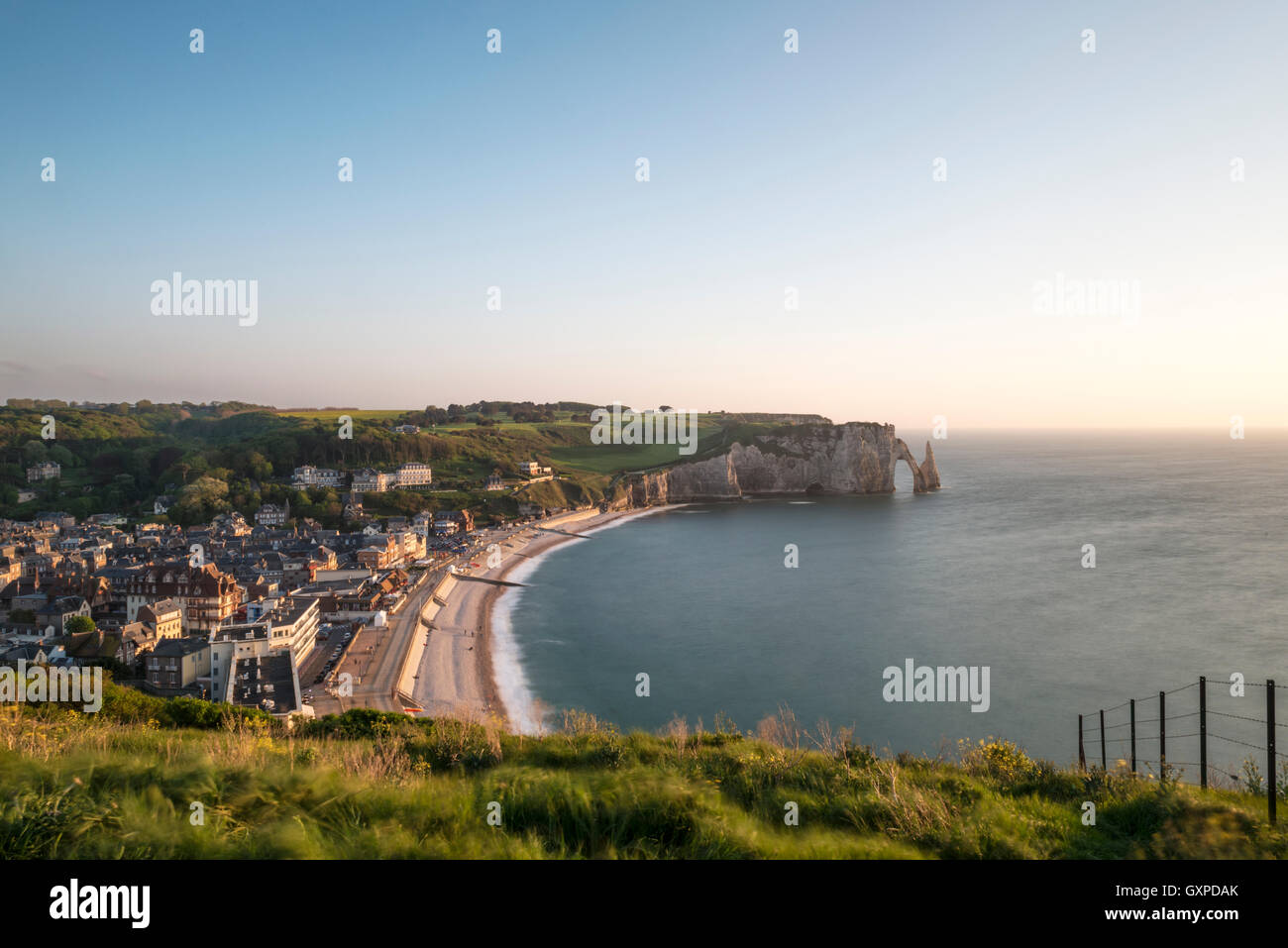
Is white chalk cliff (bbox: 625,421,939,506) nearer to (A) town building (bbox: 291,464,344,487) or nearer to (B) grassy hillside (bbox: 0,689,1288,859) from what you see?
(A) town building (bbox: 291,464,344,487)

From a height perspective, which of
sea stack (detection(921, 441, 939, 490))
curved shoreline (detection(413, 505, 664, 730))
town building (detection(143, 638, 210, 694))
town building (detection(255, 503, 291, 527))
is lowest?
curved shoreline (detection(413, 505, 664, 730))

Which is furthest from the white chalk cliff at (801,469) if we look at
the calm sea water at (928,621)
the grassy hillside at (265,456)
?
the calm sea water at (928,621)

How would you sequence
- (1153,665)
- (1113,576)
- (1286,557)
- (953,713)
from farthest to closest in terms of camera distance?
1. (1286,557)
2. (1113,576)
3. (1153,665)
4. (953,713)

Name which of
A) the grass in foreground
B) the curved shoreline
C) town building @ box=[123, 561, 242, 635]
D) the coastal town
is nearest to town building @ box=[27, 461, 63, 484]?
the coastal town
